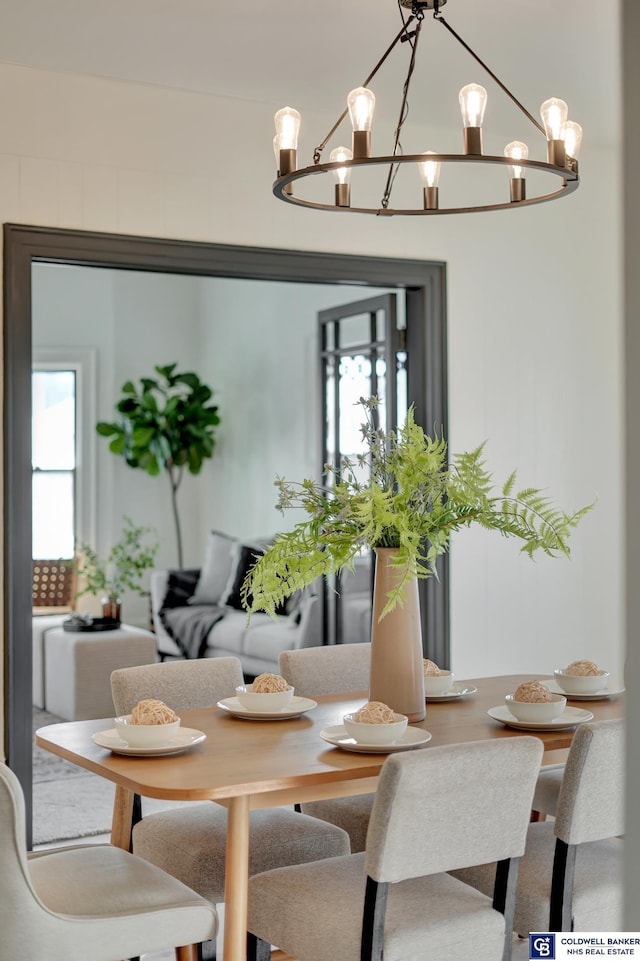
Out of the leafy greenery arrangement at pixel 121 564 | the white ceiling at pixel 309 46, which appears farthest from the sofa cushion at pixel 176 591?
the white ceiling at pixel 309 46

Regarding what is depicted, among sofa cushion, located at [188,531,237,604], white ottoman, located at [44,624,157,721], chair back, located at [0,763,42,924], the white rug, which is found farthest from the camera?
sofa cushion, located at [188,531,237,604]

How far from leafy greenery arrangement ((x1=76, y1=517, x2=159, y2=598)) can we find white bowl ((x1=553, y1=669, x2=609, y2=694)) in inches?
208

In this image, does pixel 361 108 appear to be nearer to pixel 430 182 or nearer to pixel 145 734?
pixel 430 182

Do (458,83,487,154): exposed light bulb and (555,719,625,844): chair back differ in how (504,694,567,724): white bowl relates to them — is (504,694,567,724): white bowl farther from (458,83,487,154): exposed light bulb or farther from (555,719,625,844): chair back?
(458,83,487,154): exposed light bulb

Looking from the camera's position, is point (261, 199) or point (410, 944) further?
point (261, 199)

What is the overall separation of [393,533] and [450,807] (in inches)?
32.9

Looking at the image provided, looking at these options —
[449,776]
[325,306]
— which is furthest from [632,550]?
[325,306]

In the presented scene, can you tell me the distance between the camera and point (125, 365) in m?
9.12

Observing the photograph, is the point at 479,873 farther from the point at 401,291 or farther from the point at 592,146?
the point at 592,146

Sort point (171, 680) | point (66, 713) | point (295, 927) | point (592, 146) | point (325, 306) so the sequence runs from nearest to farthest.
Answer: point (295, 927)
point (171, 680)
point (592, 146)
point (66, 713)
point (325, 306)

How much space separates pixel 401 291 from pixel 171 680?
9.23ft

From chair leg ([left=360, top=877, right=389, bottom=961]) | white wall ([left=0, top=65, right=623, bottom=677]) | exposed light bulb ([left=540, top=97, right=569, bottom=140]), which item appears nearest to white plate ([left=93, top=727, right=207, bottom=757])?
chair leg ([left=360, top=877, right=389, bottom=961])

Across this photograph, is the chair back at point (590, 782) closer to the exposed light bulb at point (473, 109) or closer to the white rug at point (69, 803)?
the exposed light bulb at point (473, 109)

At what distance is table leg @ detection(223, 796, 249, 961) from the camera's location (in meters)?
2.31
